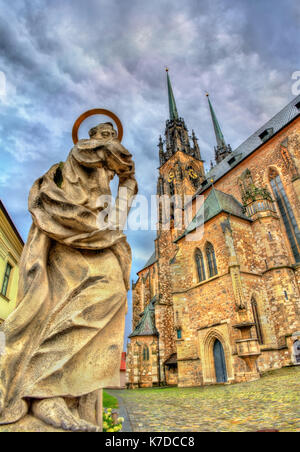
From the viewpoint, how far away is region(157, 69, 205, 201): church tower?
32438mm

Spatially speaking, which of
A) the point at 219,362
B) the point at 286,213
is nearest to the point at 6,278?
the point at 219,362

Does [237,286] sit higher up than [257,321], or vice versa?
[237,286]

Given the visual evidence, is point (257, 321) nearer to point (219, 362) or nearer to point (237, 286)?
point (237, 286)

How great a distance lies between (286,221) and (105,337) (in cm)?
1783

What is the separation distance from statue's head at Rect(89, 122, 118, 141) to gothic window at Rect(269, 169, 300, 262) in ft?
53.5

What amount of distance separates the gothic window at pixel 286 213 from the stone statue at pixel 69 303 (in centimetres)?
1645

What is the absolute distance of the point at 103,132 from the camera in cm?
266

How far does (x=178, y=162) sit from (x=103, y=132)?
33068 mm

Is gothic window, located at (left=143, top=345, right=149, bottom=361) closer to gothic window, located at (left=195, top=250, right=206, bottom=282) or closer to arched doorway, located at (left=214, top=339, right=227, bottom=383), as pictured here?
arched doorway, located at (left=214, top=339, right=227, bottom=383)

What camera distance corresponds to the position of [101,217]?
89.1 inches

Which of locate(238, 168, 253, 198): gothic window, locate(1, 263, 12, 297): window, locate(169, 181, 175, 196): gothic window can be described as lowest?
locate(1, 263, 12, 297): window

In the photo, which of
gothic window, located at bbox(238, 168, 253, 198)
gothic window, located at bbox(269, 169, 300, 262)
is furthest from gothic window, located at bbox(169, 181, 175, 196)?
gothic window, located at bbox(269, 169, 300, 262)

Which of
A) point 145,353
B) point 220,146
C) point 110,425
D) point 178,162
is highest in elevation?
point 220,146
